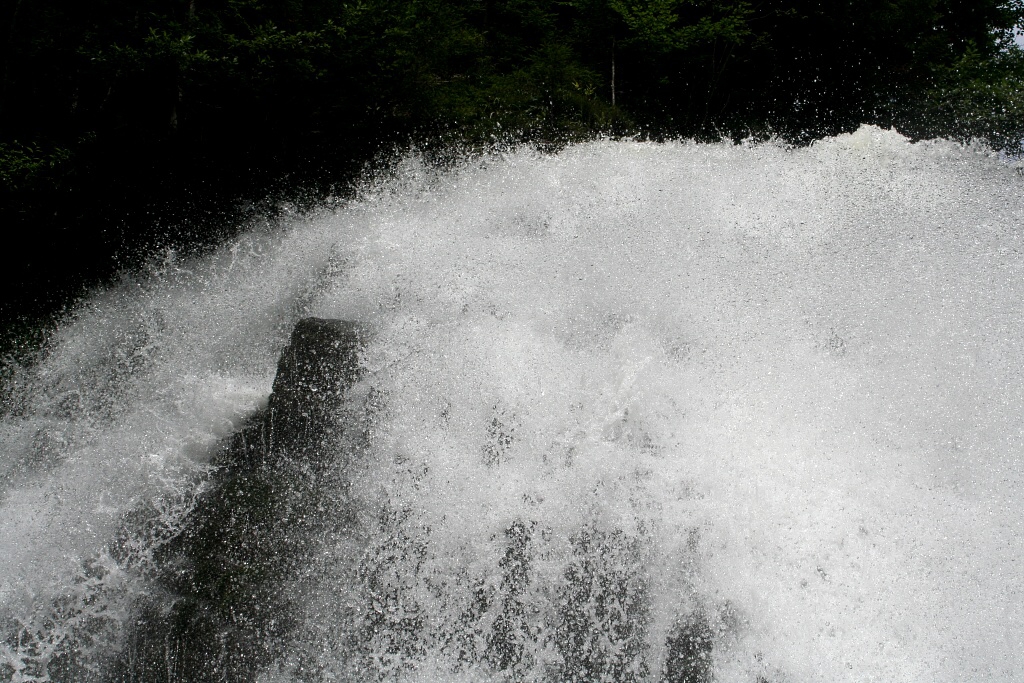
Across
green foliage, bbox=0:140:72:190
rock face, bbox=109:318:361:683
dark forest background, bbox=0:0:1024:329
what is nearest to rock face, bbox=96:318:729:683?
rock face, bbox=109:318:361:683

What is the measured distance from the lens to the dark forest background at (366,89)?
27.8 ft

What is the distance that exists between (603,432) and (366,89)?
6.68 m

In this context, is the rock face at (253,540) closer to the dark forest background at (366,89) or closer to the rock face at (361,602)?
the rock face at (361,602)

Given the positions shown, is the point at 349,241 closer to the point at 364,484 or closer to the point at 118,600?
the point at 364,484

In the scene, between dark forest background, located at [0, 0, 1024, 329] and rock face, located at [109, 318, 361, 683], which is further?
dark forest background, located at [0, 0, 1024, 329]

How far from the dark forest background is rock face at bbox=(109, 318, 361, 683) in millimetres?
3559

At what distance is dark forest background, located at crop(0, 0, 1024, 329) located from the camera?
27.8 feet

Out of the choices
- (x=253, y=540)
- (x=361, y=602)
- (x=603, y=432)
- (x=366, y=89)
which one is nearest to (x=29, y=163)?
(x=366, y=89)

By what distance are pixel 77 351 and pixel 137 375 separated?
1089mm

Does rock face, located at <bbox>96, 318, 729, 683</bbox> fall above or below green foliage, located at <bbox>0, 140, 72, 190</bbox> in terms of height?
below

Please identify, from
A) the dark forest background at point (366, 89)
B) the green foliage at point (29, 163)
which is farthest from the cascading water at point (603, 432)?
the green foliage at point (29, 163)

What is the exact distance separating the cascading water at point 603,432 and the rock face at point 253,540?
44 millimetres

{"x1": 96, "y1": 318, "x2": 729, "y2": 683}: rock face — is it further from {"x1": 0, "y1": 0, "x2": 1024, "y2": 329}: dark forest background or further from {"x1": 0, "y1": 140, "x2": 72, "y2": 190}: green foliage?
{"x1": 0, "y1": 140, "x2": 72, "y2": 190}: green foliage

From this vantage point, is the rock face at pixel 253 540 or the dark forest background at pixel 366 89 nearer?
the rock face at pixel 253 540
